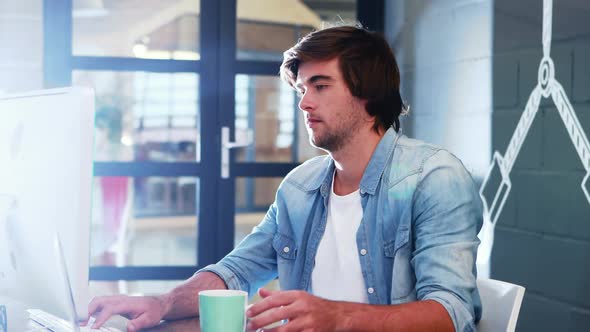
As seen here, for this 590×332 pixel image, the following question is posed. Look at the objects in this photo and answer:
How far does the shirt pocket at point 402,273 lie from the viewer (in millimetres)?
1579

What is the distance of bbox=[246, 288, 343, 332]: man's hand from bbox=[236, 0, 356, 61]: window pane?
2707 millimetres

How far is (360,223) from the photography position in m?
1.67

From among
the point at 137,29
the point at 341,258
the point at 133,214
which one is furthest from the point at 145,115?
the point at 341,258

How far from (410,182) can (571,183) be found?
0.89 metres

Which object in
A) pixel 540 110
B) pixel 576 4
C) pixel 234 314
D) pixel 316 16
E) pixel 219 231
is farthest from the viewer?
pixel 316 16

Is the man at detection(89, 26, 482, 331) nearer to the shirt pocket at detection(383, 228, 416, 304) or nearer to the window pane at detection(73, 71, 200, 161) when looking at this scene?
the shirt pocket at detection(383, 228, 416, 304)

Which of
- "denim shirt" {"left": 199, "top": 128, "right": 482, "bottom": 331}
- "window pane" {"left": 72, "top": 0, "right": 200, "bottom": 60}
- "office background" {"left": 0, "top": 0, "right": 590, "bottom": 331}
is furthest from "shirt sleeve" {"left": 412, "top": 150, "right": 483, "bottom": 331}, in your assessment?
"window pane" {"left": 72, "top": 0, "right": 200, "bottom": 60}

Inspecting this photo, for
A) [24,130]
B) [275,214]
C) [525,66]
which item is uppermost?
[525,66]

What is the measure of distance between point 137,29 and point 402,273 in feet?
8.70

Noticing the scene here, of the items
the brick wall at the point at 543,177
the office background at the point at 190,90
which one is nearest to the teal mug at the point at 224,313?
the brick wall at the point at 543,177

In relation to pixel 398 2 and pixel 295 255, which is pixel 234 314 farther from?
pixel 398 2

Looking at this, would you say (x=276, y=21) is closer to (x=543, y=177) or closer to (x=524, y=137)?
(x=524, y=137)

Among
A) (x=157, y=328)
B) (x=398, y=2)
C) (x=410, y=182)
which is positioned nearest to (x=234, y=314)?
(x=157, y=328)

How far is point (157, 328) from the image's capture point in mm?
1457
